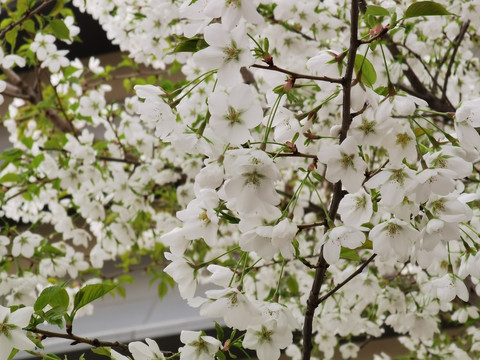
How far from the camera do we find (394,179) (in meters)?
0.67

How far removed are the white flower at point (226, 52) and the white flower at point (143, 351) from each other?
14.8 inches

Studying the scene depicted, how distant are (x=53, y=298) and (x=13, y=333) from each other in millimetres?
69

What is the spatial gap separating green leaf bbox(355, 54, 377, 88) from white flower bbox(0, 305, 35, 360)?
0.53m

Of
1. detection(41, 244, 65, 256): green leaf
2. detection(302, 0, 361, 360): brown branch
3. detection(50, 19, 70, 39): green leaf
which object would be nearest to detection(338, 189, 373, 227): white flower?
detection(302, 0, 361, 360): brown branch

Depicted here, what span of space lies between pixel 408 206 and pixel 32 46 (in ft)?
5.14

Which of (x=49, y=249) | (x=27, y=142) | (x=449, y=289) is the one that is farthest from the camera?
(x=27, y=142)

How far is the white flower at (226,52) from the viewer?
63 cm

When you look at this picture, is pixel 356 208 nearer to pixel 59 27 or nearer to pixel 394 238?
pixel 394 238

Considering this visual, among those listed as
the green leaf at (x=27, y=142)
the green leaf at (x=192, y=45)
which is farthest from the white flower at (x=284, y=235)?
the green leaf at (x=27, y=142)

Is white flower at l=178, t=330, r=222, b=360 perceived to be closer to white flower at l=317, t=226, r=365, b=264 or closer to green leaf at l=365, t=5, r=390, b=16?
white flower at l=317, t=226, r=365, b=264

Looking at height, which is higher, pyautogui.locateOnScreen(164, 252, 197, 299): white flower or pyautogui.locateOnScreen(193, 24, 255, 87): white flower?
pyautogui.locateOnScreen(193, 24, 255, 87): white flower

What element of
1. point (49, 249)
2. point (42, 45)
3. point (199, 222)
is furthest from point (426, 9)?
point (42, 45)

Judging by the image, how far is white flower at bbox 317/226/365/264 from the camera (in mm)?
702

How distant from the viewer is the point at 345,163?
0.67 metres
